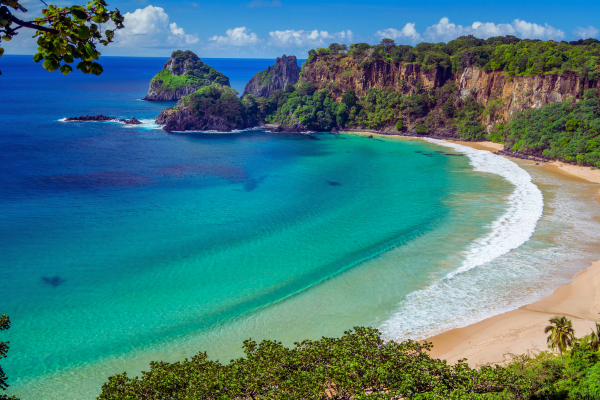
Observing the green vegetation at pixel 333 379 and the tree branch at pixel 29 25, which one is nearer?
the tree branch at pixel 29 25

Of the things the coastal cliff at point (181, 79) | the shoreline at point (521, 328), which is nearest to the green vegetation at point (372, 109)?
the coastal cliff at point (181, 79)

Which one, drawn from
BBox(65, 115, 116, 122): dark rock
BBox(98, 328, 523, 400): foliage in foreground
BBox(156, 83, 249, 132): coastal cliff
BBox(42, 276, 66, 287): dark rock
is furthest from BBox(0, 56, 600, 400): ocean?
BBox(65, 115, 116, 122): dark rock

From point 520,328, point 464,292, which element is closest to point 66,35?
point 520,328

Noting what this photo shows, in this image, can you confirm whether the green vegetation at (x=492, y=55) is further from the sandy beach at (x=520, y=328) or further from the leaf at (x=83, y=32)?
the leaf at (x=83, y=32)

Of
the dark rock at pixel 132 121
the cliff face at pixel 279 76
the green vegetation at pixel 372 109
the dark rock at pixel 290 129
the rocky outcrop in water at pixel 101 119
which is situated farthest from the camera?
the cliff face at pixel 279 76

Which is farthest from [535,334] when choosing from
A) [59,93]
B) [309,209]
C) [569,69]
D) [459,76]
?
[59,93]

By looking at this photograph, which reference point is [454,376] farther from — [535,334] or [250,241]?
[250,241]
